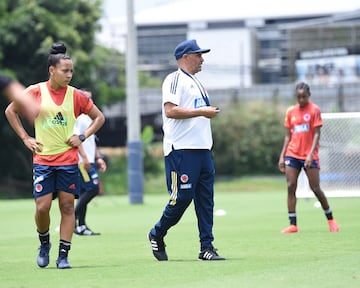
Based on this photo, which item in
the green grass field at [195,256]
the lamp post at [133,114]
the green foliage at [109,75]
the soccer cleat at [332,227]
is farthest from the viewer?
the green foliage at [109,75]

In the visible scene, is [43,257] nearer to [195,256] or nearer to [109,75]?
[195,256]

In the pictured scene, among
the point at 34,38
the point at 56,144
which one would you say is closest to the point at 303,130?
the point at 56,144

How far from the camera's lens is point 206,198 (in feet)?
36.3

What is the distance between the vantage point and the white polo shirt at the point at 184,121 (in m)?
10.9

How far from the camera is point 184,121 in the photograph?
A: 10.9m

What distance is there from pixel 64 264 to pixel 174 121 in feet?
6.21

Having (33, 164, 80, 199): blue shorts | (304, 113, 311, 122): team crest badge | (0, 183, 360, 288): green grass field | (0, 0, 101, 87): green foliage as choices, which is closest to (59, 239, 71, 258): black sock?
(0, 183, 360, 288): green grass field

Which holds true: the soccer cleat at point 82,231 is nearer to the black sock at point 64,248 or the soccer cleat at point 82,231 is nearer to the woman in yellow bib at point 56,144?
the woman in yellow bib at point 56,144

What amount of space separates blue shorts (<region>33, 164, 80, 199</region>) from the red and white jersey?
5300mm

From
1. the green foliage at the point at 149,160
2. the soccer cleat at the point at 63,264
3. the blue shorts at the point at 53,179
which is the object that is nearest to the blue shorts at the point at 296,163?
the blue shorts at the point at 53,179

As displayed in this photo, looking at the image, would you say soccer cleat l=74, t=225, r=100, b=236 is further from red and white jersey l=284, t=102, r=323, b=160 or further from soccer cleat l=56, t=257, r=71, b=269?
soccer cleat l=56, t=257, r=71, b=269

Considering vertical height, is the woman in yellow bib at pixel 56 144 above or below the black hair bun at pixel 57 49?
below

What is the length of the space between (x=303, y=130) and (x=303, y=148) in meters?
0.27

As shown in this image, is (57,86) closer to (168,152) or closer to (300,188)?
(168,152)
